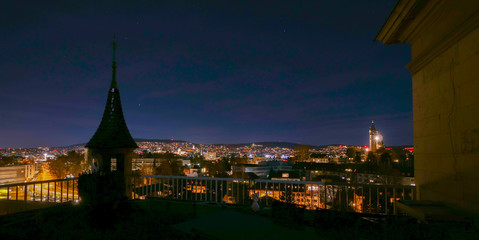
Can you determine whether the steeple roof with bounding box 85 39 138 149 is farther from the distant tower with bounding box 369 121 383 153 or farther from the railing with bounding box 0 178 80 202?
the distant tower with bounding box 369 121 383 153

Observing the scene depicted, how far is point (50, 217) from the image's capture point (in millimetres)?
3357

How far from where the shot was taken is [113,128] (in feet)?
23.6

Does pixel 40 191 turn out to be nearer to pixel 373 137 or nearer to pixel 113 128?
pixel 113 128

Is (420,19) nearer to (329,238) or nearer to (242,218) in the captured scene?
(329,238)

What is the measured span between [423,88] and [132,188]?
6603mm

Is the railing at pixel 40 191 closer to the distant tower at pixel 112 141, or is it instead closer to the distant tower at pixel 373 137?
the distant tower at pixel 112 141

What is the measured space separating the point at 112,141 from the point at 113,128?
0.49 meters

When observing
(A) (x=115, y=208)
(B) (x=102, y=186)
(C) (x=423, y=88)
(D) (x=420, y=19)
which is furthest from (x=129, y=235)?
(D) (x=420, y=19)

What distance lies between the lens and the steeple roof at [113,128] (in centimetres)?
679

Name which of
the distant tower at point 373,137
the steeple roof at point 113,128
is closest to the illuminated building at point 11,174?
the steeple roof at point 113,128

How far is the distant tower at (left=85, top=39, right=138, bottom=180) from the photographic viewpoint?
6.68 meters

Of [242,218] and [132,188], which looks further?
[132,188]

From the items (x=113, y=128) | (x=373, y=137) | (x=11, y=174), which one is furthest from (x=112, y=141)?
(x=373, y=137)

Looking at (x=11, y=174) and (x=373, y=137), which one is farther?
(x=373, y=137)
